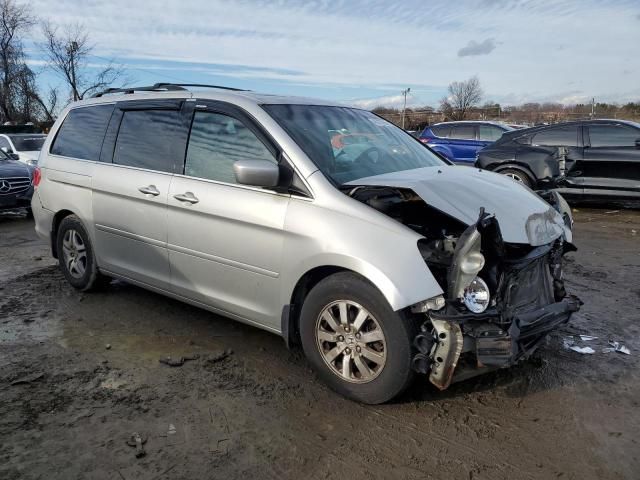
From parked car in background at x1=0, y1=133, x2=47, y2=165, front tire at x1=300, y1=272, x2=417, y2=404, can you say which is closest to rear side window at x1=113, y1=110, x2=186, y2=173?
front tire at x1=300, y1=272, x2=417, y2=404

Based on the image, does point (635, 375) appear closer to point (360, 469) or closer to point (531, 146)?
point (360, 469)

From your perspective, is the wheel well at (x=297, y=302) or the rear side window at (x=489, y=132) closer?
the wheel well at (x=297, y=302)

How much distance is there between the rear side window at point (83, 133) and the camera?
16.0 ft

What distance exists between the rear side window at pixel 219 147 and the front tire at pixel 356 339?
104 centimetres

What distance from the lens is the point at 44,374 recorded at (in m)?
3.66

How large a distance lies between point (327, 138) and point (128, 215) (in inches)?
71.6

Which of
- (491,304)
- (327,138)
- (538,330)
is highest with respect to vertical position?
(327,138)

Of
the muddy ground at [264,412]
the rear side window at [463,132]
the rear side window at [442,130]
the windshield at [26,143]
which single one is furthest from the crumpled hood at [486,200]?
Result: the windshield at [26,143]

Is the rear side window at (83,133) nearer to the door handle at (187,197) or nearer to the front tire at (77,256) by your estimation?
the front tire at (77,256)

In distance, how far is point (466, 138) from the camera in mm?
14688

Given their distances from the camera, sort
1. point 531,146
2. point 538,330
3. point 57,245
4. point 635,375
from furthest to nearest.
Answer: point 531,146, point 57,245, point 635,375, point 538,330

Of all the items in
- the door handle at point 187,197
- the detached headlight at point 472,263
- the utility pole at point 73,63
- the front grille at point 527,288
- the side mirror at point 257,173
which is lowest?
the front grille at point 527,288

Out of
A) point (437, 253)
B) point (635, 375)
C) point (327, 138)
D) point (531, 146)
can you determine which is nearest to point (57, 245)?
point (327, 138)

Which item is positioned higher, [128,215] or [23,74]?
[23,74]
